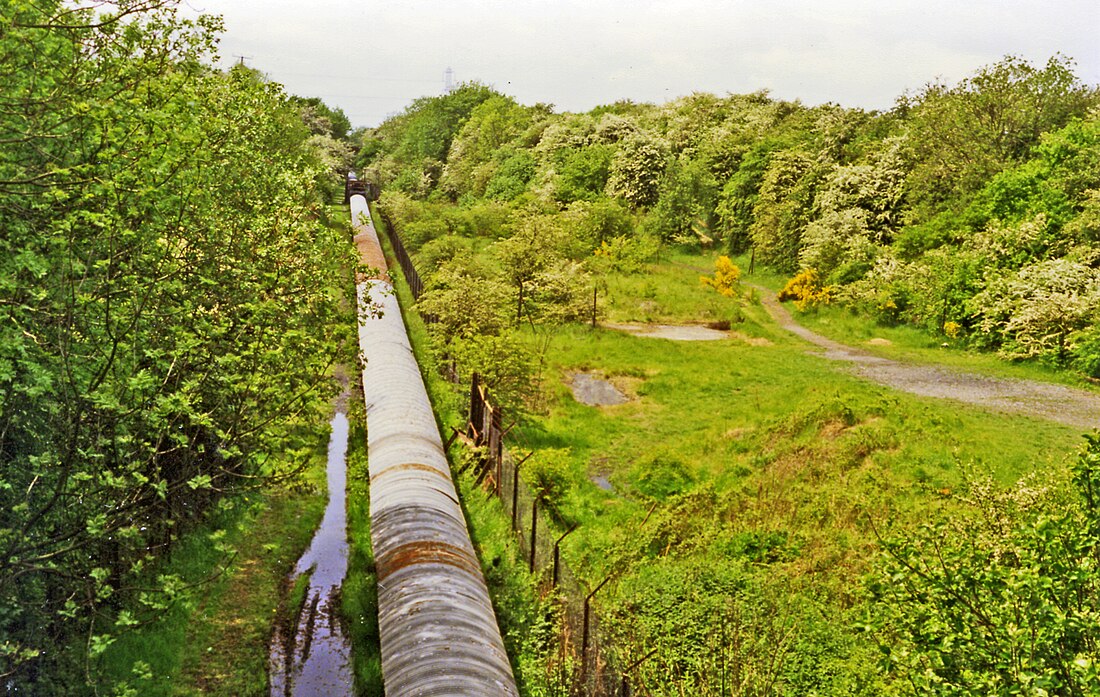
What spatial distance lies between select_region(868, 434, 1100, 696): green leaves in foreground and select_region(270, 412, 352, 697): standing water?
324 inches

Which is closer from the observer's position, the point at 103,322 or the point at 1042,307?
the point at 103,322

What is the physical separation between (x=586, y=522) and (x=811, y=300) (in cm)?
2571

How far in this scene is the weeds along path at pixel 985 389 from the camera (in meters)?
22.1

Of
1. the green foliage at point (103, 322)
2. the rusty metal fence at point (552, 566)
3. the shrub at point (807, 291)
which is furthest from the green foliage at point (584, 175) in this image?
the green foliage at point (103, 322)

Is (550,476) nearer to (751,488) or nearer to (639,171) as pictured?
(751,488)

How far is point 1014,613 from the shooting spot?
21.4 feet

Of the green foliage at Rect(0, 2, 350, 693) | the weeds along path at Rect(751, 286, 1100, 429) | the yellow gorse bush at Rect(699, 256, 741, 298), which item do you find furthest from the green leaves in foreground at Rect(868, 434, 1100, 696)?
the yellow gorse bush at Rect(699, 256, 741, 298)

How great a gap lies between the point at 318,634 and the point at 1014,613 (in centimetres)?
1067

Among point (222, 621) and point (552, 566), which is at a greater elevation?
point (552, 566)

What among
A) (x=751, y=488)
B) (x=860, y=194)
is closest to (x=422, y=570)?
(x=751, y=488)

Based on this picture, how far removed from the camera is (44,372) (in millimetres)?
7023

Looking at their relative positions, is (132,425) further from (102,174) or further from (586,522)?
(586,522)

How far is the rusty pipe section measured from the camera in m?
9.16

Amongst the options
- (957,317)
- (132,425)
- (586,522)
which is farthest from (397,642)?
(957,317)
